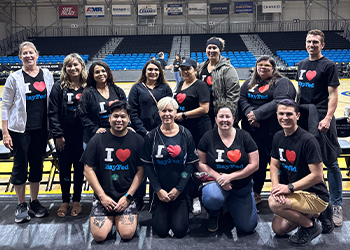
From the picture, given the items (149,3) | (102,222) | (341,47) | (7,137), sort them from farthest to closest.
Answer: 1. (149,3)
2. (341,47)
3. (7,137)
4. (102,222)

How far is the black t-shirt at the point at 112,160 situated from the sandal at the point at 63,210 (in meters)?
0.61

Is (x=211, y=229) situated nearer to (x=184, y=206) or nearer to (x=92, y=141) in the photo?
(x=184, y=206)

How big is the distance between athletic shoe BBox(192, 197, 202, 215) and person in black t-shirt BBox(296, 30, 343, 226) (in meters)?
1.21

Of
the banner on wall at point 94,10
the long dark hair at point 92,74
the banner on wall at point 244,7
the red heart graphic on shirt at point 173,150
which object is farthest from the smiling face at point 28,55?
the banner on wall at point 244,7

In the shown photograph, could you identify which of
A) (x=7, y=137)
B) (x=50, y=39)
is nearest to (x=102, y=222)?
(x=7, y=137)

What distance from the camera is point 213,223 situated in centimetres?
263

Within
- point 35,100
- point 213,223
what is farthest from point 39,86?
point 213,223

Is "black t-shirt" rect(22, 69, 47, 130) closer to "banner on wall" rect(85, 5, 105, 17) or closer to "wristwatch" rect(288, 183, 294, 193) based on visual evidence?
"wristwatch" rect(288, 183, 294, 193)

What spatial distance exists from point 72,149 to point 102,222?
79 centimetres

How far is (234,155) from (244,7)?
18218 mm

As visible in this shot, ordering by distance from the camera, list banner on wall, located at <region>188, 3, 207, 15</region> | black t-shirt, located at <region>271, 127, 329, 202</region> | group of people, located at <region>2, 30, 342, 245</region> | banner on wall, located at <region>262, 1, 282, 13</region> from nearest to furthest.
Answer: black t-shirt, located at <region>271, 127, 329, 202</region>, group of people, located at <region>2, 30, 342, 245</region>, banner on wall, located at <region>262, 1, 282, 13</region>, banner on wall, located at <region>188, 3, 207, 15</region>

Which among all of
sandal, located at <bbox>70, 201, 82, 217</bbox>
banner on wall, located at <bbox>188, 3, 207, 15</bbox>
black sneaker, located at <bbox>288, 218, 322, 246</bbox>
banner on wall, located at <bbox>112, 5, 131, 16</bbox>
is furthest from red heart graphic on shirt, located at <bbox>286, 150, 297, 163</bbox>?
banner on wall, located at <bbox>112, 5, 131, 16</bbox>

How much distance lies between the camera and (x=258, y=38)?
62.2 ft

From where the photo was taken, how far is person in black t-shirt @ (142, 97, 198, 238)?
2551mm
